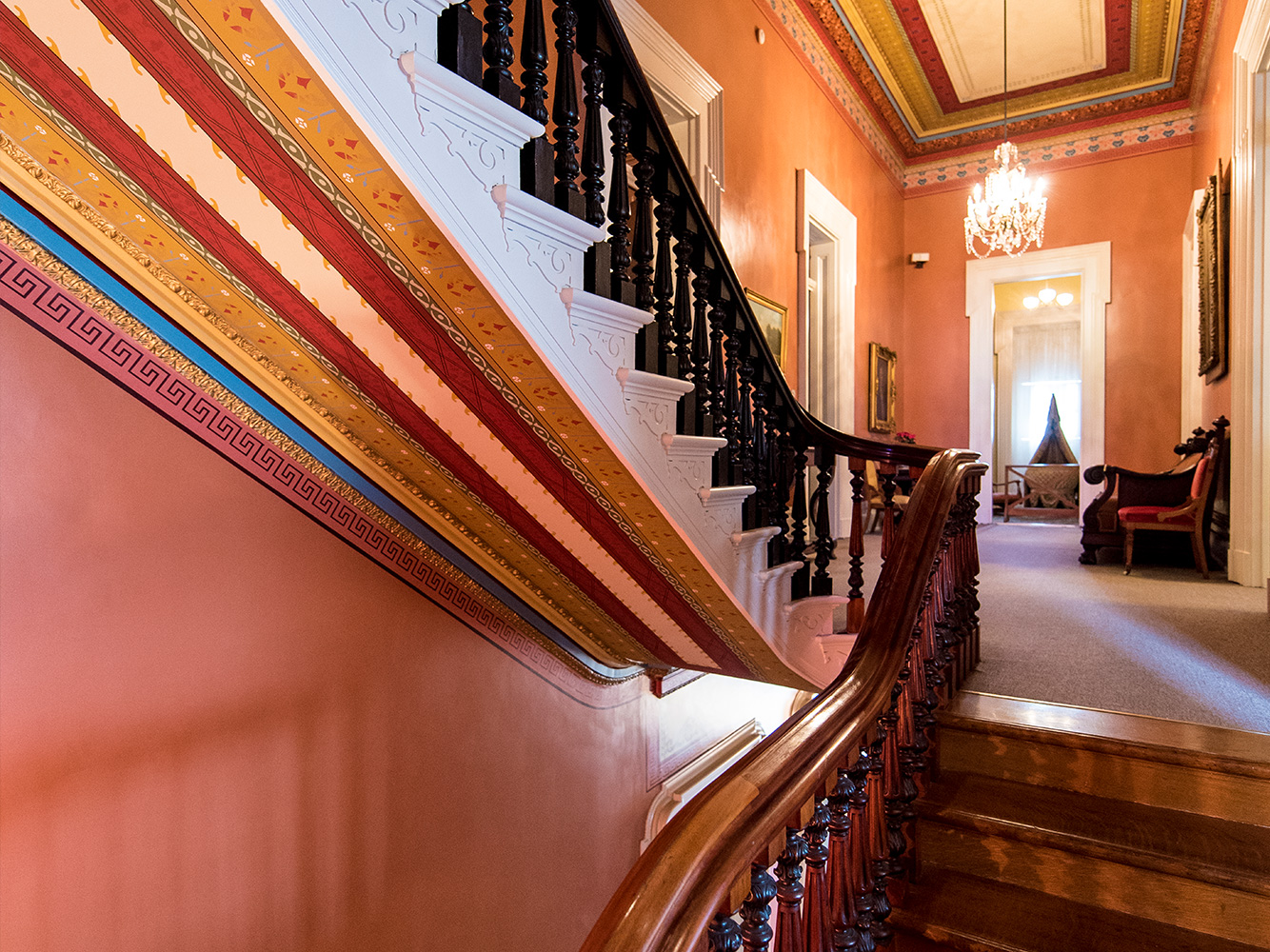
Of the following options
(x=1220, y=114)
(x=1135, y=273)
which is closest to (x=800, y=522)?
(x=1220, y=114)

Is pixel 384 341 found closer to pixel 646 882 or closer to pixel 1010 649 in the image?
pixel 646 882

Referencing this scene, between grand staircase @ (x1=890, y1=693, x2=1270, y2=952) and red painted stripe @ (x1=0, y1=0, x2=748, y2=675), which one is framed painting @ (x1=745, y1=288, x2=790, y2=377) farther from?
grand staircase @ (x1=890, y1=693, x2=1270, y2=952)

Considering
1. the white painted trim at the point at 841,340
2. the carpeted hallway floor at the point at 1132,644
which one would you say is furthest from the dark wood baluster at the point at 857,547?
the white painted trim at the point at 841,340

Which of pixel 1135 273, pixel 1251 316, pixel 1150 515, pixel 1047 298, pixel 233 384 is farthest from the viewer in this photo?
pixel 1047 298

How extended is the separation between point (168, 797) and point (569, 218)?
2014mm

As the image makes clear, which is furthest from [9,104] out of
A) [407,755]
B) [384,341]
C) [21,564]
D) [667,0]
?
[667,0]

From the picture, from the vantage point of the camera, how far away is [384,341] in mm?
1993

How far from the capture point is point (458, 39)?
1513 millimetres

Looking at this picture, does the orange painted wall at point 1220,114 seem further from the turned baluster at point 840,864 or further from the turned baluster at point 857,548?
the turned baluster at point 840,864

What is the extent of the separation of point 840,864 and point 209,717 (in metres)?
1.89

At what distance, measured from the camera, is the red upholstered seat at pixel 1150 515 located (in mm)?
4809

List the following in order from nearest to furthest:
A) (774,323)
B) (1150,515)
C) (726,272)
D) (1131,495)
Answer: (726,272) < (1150,515) < (1131,495) < (774,323)

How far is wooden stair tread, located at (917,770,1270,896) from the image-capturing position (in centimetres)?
178

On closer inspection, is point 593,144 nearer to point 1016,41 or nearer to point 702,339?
point 702,339
